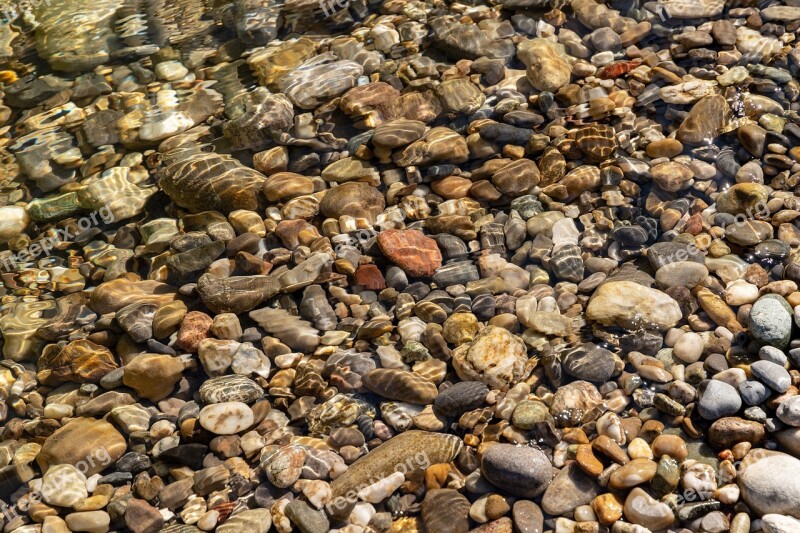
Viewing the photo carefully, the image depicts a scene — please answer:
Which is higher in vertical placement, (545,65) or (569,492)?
(545,65)

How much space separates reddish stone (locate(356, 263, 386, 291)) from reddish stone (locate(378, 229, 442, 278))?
14 centimetres

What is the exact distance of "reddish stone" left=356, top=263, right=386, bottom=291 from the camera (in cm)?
464

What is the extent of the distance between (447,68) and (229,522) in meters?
4.21

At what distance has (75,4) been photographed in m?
7.59

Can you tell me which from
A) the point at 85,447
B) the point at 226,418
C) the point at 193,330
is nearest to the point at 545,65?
the point at 193,330

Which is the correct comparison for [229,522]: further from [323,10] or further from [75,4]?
[75,4]

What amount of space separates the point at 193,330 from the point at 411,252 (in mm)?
1531

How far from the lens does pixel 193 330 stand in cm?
443

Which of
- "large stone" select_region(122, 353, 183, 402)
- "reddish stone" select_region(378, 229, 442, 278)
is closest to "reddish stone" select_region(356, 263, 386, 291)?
"reddish stone" select_region(378, 229, 442, 278)

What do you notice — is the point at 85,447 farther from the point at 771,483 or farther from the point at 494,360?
the point at 771,483

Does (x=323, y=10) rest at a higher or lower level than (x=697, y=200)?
higher

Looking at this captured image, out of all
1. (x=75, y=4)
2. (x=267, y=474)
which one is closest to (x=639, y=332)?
(x=267, y=474)

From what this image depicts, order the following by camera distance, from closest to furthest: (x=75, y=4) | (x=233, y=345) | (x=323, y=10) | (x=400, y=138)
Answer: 1. (x=233, y=345)
2. (x=400, y=138)
3. (x=323, y=10)
4. (x=75, y=4)

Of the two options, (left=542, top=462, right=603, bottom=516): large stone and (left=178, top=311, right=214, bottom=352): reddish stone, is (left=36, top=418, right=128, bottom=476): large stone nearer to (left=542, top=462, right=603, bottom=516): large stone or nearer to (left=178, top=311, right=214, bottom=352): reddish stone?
(left=178, top=311, right=214, bottom=352): reddish stone
